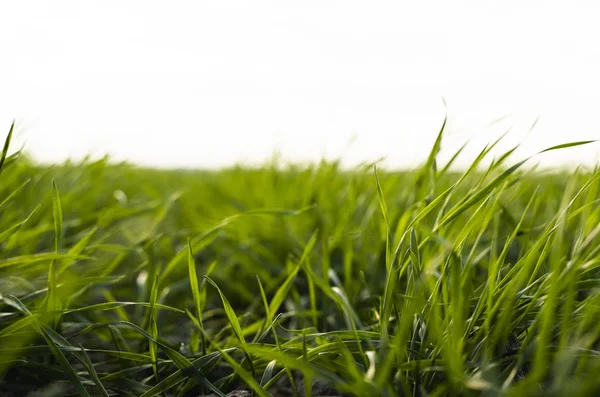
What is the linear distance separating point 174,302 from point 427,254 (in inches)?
29.8

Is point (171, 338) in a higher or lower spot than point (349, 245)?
lower

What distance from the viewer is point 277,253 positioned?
1.51m

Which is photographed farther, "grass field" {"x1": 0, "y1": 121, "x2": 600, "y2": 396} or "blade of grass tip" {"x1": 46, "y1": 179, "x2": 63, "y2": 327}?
"blade of grass tip" {"x1": 46, "y1": 179, "x2": 63, "y2": 327}

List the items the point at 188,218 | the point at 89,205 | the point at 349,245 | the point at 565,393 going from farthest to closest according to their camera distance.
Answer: the point at 188,218
the point at 89,205
the point at 349,245
the point at 565,393

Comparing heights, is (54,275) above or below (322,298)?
above

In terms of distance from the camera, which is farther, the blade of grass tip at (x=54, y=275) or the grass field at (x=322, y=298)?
the blade of grass tip at (x=54, y=275)

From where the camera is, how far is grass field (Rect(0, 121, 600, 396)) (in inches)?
23.2

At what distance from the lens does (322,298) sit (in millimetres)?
1158

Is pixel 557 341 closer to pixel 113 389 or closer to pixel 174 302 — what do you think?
pixel 113 389

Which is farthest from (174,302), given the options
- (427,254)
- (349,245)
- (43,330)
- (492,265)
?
(492,265)

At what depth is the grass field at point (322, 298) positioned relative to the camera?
1.93ft

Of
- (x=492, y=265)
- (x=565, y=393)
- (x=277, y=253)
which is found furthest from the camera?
(x=277, y=253)

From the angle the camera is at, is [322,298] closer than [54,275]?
No

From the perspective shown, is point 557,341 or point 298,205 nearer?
point 557,341
